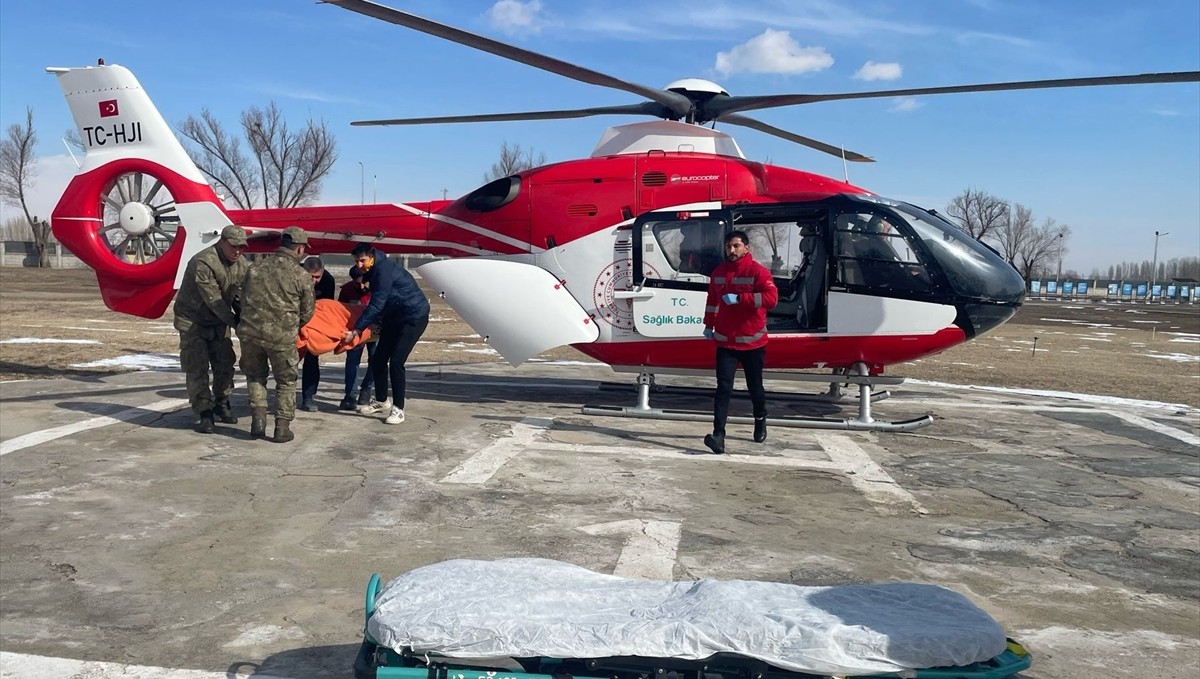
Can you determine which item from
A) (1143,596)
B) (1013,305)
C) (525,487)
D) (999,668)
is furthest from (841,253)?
(999,668)

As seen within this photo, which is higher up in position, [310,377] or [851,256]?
[851,256]

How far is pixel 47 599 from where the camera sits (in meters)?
4.08

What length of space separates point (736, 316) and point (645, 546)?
3051 millimetres

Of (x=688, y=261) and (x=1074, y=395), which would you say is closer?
(x=688, y=261)

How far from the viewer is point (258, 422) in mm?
7473

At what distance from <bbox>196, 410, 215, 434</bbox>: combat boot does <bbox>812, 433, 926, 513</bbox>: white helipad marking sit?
214 inches

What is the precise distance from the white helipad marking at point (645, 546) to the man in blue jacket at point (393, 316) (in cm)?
358

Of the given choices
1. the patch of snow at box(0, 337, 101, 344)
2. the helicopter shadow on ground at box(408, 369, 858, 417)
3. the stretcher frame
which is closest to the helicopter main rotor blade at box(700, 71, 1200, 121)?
the helicopter shadow on ground at box(408, 369, 858, 417)

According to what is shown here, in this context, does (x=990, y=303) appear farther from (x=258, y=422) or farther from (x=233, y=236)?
(x=233, y=236)

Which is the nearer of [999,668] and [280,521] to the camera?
[999,668]

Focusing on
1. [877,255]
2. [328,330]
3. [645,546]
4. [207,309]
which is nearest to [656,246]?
[877,255]

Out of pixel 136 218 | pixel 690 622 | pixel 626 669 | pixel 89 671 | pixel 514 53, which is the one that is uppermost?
pixel 514 53

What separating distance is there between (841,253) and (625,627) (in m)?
6.55

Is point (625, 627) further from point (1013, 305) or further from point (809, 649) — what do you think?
point (1013, 305)
